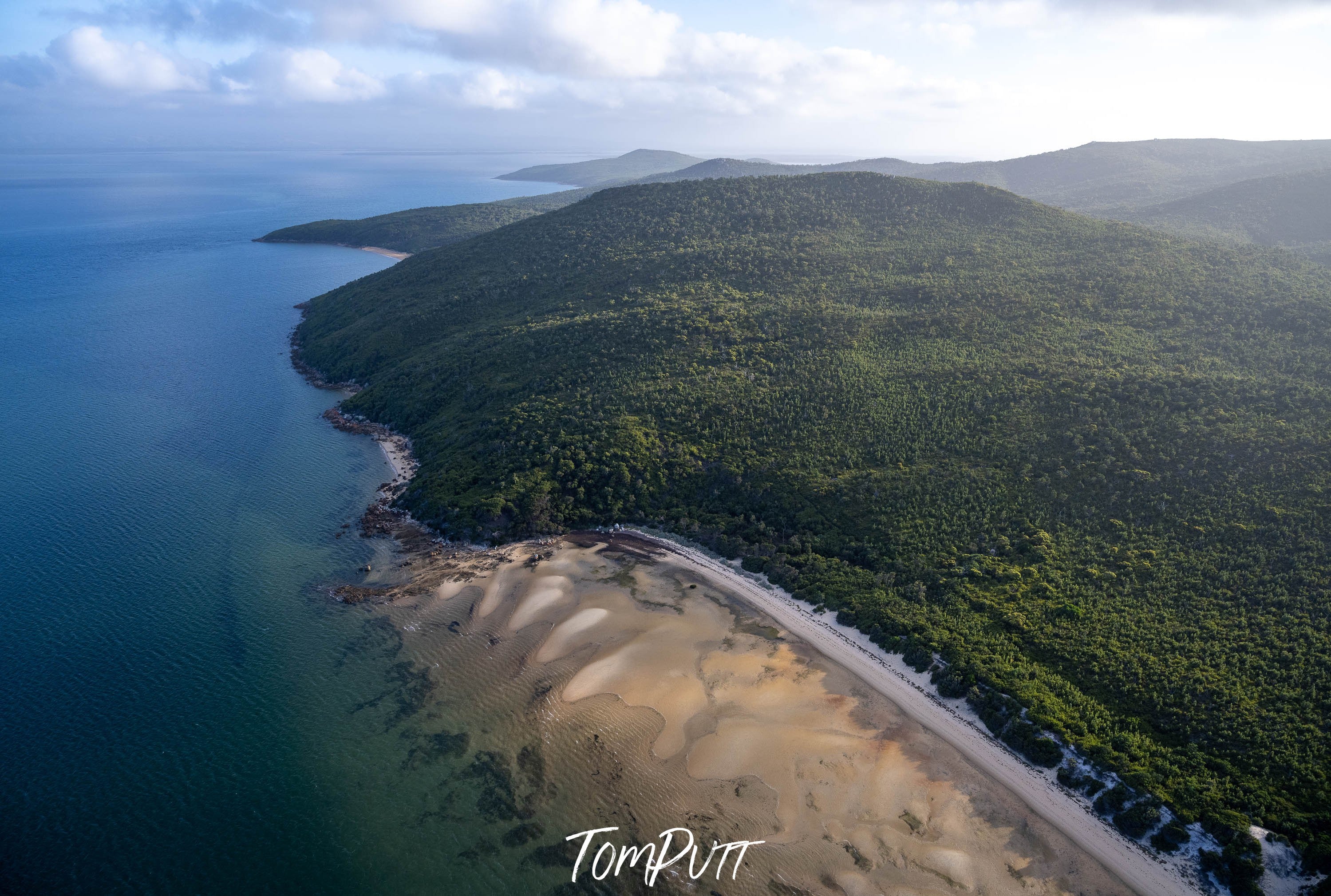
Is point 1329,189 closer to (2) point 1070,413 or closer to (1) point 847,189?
(1) point 847,189

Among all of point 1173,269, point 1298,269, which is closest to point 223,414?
point 1173,269

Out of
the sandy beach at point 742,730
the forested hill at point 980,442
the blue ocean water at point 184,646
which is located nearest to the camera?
the sandy beach at point 742,730

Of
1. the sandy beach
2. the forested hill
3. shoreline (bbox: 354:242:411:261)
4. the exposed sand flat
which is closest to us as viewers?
the sandy beach

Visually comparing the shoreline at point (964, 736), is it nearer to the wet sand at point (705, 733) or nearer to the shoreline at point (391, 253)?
the wet sand at point (705, 733)

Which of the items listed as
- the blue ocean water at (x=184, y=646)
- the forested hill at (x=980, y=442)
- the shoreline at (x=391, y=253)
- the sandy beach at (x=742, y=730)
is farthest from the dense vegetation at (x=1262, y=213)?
the shoreline at (x=391, y=253)

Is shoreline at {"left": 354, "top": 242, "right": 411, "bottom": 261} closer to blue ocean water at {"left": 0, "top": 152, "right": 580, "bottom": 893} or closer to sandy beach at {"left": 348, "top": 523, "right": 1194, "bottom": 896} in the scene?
blue ocean water at {"left": 0, "top": 152, "right": 580, "bottom": 893}

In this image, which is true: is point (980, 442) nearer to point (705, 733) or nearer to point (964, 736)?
point (964, 736)

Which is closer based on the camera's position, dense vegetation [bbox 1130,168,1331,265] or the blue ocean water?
the blue ocean water

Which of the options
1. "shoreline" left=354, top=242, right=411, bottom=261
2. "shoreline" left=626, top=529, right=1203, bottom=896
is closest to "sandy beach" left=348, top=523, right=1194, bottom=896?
"shoreline" left=626, top=529, right=1203, bottom=896
